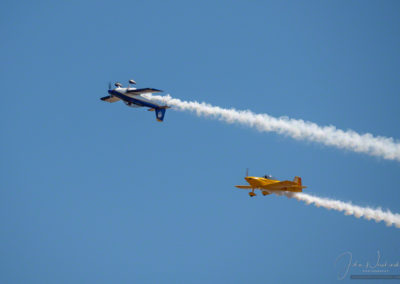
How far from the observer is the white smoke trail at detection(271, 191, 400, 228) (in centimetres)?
5228

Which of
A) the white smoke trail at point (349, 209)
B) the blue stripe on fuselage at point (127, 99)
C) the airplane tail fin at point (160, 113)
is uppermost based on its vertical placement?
the blue stripe on fuselage at point (127, 99)

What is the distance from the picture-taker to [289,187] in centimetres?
5297

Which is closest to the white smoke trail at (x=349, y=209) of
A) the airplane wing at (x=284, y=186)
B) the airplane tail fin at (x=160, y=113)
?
the airplane wing at (x=284, y=186)

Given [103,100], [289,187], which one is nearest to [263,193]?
[289,187]

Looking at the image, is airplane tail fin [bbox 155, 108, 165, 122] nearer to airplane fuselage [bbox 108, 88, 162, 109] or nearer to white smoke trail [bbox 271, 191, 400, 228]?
airplane fuselage [bbox 108, 88, 162, 109]

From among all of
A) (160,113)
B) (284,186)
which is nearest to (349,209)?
(284,186)

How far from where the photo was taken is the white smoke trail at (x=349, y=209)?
52281 millimetres

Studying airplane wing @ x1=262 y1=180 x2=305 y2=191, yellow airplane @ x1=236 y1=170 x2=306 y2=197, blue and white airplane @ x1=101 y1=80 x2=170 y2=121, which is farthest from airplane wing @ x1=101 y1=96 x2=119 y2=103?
airplane wing @ x1=262 y1=180 x2=305 y2=191

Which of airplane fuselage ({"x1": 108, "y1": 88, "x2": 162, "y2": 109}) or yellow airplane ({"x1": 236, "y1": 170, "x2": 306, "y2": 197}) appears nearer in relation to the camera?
yellow airplane ({"x1": 236, "y1": 170, "x2": 306, "y2": 197})

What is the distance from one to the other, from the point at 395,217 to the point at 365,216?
2.84m

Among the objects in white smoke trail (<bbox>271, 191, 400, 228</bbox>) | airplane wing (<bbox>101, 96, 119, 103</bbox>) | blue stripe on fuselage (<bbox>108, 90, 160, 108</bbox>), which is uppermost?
airplane wing (<bbox>101, 96, 119, 103</bbox>)

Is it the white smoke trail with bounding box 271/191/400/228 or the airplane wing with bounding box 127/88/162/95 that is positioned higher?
the airplane wing with bounding box 127/88/162/95

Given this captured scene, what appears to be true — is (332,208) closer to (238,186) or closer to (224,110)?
(238,186)

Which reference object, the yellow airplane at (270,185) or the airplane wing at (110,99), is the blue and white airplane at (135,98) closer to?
the airplane wing at (110,99)
